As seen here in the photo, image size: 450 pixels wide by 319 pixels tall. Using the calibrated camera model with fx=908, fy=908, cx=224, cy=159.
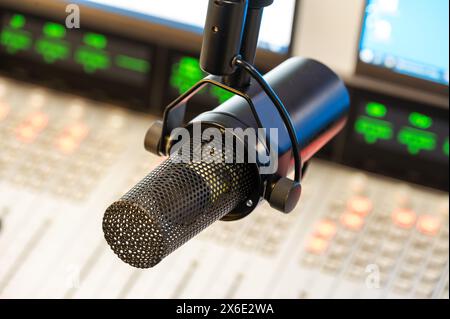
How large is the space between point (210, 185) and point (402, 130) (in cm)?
82

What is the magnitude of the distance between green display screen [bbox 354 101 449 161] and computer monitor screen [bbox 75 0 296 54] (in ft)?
0.58

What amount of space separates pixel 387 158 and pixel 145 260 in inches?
34.9

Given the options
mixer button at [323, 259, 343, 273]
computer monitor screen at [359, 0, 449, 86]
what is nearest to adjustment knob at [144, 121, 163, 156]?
mixer button at [323, 259, 343, 273]

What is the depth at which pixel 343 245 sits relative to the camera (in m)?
1.38

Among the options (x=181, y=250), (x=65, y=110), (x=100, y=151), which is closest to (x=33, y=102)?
(x=65, y=110)

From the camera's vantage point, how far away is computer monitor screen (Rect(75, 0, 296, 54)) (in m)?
1.46

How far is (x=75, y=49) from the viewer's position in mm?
1614

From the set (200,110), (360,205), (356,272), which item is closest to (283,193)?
(356,272)

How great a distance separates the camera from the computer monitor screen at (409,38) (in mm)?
1384

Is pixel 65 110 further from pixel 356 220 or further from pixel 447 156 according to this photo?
pixel 447 156

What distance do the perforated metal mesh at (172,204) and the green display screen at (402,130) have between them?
76 centimetres

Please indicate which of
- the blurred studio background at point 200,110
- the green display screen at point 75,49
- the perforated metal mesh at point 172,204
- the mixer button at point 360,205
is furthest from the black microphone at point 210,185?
the green display screen at point 75,49

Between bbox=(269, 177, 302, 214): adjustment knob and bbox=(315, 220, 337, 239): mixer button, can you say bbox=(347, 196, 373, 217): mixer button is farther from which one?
bbox=(269, 177, 302, 214): adjustment knob

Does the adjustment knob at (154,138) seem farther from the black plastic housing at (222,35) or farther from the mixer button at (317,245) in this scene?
the mixer button at (317,245)
